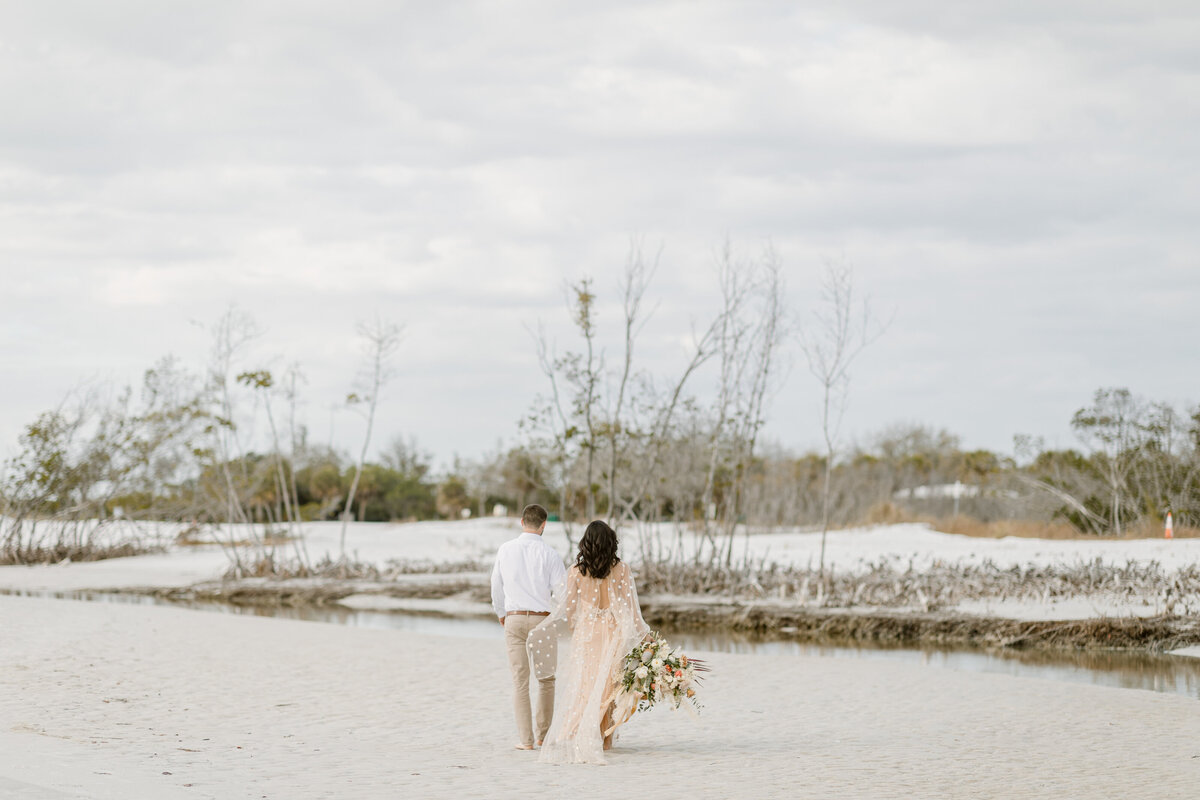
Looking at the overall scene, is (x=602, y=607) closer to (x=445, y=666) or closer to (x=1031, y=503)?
(x=445, y=666)

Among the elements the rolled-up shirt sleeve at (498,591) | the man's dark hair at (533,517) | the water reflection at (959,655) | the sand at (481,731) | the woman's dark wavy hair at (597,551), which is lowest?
the water reflection at (959,655)

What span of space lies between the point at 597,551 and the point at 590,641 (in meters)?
0.62

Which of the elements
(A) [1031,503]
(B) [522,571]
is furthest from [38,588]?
(A) [1031,503]

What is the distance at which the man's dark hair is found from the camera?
789 centimetres

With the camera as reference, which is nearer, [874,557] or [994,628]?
[994,628]

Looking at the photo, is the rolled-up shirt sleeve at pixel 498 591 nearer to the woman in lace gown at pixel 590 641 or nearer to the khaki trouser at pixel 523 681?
the khaki trouser at pixel 523 681

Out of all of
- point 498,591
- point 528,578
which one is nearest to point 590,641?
point 528,578

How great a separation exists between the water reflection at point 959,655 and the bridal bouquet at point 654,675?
7.49m

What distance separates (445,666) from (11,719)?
5.37m

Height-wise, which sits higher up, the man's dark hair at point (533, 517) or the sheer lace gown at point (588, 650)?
the man's dark hair at point (533, 517)

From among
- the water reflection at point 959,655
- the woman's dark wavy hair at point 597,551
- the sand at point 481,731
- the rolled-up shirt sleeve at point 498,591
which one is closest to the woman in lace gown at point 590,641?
the woman's dark wavy hair at point 597,551

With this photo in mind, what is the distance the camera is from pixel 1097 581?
1864cm

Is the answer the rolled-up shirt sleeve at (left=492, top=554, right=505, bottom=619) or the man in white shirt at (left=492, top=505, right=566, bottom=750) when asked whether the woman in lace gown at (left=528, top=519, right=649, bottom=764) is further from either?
the rolled-up shirt sleeve at (left=492, top=554, right=505, bottom=619)

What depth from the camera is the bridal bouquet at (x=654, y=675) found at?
304 inches
